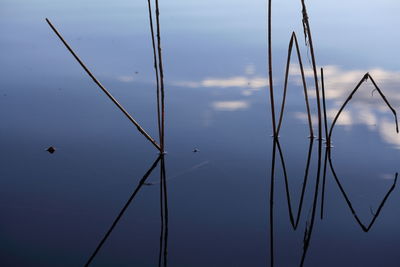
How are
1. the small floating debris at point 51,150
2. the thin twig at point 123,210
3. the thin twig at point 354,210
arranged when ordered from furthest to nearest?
the small floating debris at point 51,150 < the thin twig at point 354,210 < the thin twig at point 123,210

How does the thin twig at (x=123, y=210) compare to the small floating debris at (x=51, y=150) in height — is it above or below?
below

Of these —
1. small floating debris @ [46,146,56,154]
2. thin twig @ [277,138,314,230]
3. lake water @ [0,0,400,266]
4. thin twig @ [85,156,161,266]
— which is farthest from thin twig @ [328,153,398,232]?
small floating debris @ [46,146,56,154]

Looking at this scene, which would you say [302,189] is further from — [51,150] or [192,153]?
Answer: [51,150]

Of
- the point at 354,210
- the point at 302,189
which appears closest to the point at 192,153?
the point at 302,189

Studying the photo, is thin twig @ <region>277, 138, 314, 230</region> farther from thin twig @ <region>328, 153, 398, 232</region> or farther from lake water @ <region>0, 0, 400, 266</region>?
thin twig @ <region>328, 153, 398, 232</region>

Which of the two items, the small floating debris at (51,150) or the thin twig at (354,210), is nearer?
the thin twig at (354,210)

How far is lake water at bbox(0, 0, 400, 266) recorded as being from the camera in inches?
84.4

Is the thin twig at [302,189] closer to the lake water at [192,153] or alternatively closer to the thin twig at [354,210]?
the lake water at [192,153]

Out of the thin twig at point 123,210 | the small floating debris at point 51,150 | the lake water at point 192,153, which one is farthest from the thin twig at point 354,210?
the small floating debris at point 51,150

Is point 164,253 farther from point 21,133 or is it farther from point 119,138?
point 21,133

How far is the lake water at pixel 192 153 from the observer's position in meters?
2.14

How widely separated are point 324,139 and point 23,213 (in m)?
1.49

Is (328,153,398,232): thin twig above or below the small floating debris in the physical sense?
below

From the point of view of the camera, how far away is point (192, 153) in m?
2.96
